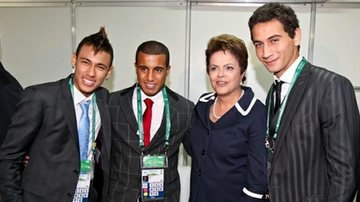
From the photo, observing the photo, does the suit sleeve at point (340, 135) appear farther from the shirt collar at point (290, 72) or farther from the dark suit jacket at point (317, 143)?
the shirt collar at point (290, 72)

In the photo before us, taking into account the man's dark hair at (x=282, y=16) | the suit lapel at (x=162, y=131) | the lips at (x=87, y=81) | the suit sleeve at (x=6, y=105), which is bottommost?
the suit lapel at (x=162, y=131)

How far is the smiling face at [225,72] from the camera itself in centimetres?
172

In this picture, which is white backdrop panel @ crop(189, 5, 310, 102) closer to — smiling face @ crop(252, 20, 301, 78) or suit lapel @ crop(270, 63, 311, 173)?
smiling face @ crop(252, 20, 301, 78)

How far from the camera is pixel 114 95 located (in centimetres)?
206

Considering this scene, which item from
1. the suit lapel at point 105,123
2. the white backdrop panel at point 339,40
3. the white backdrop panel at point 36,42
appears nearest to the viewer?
the suit lapel at point 105,123

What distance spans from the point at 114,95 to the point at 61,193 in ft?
2.19

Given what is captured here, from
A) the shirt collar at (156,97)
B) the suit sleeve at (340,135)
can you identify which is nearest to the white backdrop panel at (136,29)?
the shirt collar at (156,97)

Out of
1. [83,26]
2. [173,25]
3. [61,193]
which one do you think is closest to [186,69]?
[173,25]

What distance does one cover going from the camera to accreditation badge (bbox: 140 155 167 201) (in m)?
1.87

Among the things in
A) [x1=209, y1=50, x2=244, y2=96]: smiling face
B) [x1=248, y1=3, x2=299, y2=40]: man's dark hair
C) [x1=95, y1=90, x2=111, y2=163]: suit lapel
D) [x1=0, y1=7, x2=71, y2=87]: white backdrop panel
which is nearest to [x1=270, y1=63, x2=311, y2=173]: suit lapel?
[x1=248, y1=3, x2=299, y2=40]: man's dark hair

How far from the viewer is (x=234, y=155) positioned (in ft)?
5.53

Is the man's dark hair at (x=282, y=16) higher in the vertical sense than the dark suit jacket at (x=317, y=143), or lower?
higher

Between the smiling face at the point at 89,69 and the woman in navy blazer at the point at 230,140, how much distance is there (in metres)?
0.60

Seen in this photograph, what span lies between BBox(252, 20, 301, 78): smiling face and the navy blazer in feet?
0.82
